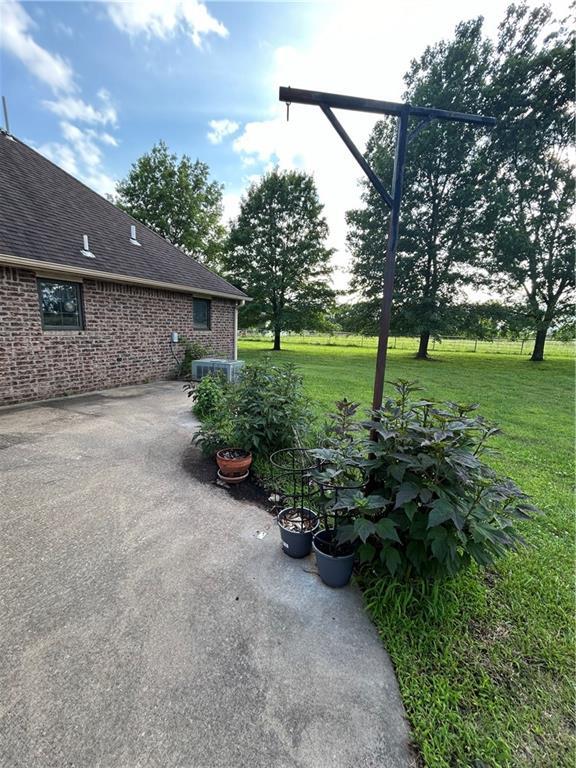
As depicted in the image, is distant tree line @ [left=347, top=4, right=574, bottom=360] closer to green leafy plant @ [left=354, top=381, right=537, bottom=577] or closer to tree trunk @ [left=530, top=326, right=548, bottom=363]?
tree trunk @ [left=530, top=326, right=548, bottom=363]

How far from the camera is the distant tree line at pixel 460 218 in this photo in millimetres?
→ 14328

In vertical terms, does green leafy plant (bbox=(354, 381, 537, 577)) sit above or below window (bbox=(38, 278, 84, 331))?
below

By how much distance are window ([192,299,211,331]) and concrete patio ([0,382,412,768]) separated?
289 inches

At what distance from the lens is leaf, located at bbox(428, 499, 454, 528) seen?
150 cm

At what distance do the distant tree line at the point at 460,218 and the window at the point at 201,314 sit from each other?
10440 mm

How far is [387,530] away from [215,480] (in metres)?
2.14

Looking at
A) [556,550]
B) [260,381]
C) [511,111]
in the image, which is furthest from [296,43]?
[511,111]

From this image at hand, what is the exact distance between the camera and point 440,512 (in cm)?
152

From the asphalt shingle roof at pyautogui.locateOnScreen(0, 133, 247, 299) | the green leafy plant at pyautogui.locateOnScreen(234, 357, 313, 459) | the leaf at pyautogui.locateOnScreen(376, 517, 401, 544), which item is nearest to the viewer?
the leaf at pyautogui.locateOnScreen(376, 517, 401, 544)

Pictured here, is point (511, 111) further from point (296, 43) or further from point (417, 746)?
point (417, 746)

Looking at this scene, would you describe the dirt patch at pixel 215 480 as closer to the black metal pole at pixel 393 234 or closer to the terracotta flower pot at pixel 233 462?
the terracotta flower pot at pixel 233 462

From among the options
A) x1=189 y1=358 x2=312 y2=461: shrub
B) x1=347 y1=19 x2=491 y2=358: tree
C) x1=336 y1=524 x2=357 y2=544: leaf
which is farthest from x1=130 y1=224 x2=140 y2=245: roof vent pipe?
x1=347 y1=19 x2=491 y2=358: tree

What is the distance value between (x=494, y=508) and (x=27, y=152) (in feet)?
40.4

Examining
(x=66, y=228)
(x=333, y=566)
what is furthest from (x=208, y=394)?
(x=66, y=228)
